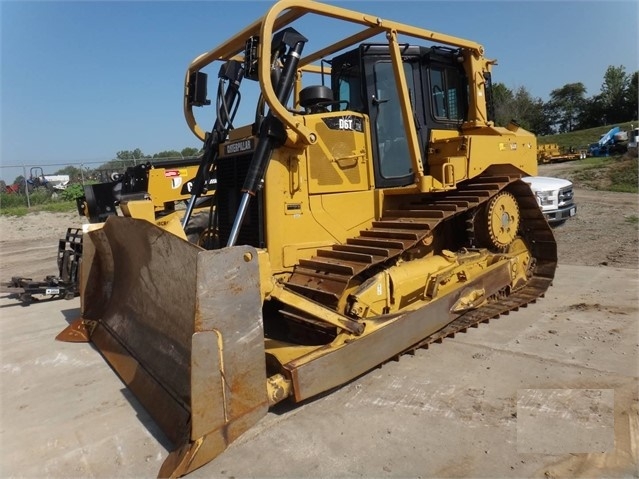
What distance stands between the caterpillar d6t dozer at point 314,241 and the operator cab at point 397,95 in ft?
0.07

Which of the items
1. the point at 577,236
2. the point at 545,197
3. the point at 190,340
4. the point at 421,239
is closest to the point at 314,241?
the point at 421,239

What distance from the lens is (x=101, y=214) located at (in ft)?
28.7

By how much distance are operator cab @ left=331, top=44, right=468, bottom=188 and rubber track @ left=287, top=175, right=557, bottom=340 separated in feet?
1.74

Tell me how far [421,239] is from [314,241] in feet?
3.41

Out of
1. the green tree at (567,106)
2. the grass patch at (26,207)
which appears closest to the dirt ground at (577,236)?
the grass patch at (26,207)

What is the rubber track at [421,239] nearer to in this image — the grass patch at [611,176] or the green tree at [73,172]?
the grass patch at [611,176]

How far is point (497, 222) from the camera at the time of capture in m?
5.76

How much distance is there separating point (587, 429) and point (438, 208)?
8.29ft

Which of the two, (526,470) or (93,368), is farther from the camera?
(93,368)

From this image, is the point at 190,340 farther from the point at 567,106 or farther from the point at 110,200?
the point at 567,106

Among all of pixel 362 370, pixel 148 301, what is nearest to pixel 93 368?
pixel 148 301

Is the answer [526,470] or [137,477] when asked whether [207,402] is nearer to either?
[137,477]

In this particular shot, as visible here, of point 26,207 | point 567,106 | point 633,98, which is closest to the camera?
point 26,207

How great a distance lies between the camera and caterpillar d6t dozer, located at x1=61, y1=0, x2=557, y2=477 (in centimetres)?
306
